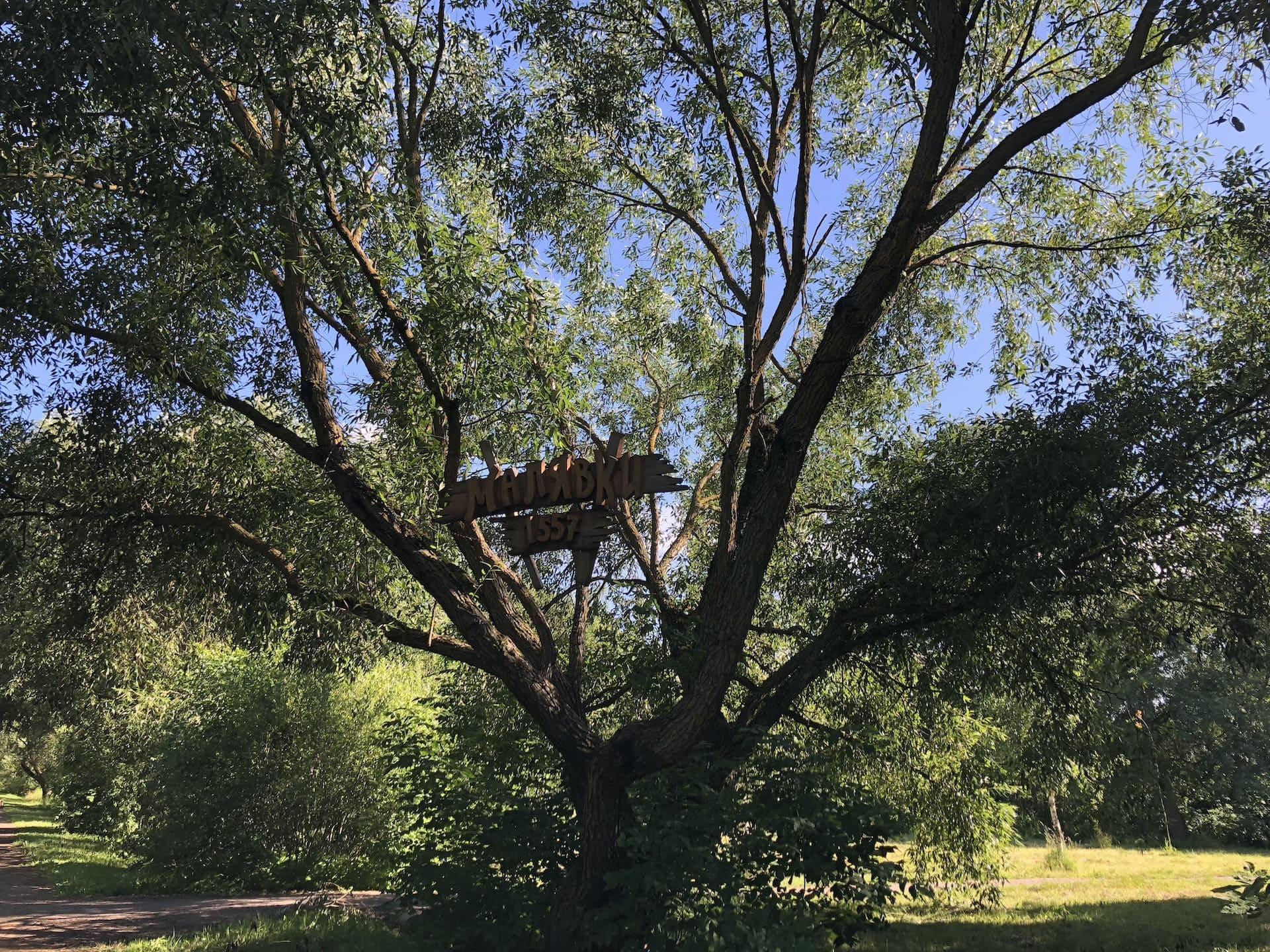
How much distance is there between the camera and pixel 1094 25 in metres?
7.85

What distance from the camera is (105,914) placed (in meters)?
10.9

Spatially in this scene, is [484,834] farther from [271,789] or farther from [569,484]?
[271,789]

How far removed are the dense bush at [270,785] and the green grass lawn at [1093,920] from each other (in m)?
8.46

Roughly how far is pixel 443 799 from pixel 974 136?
7759 mm

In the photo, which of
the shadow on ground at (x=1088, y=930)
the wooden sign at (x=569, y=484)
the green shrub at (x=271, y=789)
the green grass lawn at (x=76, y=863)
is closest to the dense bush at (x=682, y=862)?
the wooden sign at (x=569, y=484)

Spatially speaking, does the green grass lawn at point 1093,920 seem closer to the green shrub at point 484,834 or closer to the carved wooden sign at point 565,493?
the green shrub at point 484,834

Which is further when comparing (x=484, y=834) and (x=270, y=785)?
(x=270, y=785)

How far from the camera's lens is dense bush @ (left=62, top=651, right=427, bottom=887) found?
13.9 metres

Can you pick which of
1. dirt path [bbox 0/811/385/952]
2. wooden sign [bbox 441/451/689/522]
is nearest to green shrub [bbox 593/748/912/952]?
wooden sign [bbox 441/451/689/522]

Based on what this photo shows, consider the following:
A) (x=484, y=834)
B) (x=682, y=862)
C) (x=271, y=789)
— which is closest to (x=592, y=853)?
(x=484, y=834)

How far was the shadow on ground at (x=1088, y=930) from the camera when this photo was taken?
9.37 meters

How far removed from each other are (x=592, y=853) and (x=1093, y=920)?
8.81 meters

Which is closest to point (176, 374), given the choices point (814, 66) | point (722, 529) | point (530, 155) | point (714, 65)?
point (530, 155)

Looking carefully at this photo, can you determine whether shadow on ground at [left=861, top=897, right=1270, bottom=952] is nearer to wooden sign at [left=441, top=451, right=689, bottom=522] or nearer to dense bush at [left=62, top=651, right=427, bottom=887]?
wooden sign at [left=441, top=451, right=689, bottom=522]
